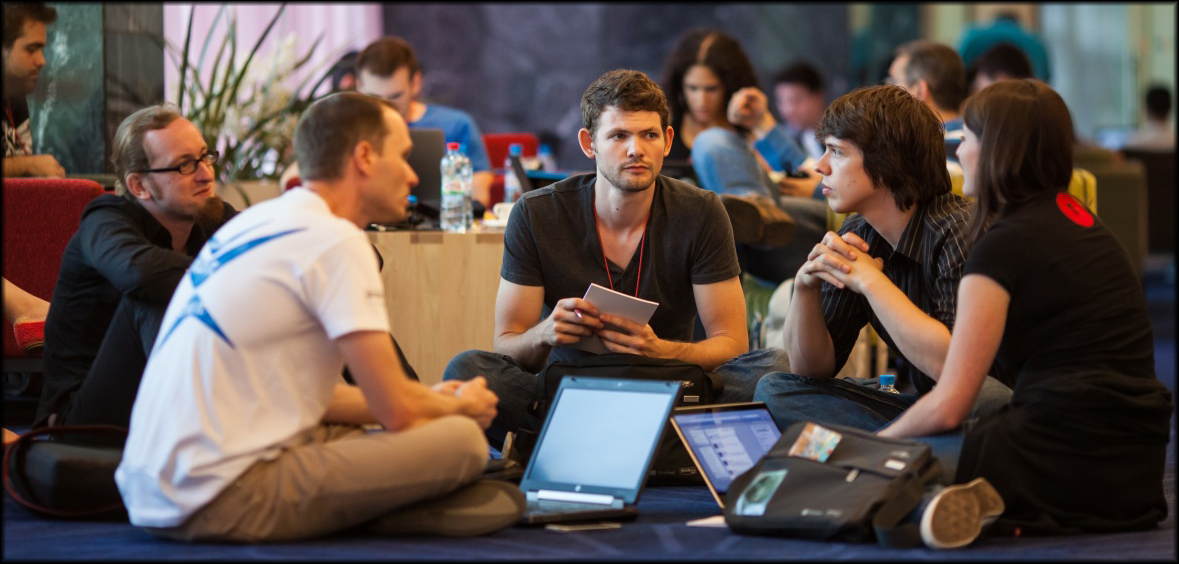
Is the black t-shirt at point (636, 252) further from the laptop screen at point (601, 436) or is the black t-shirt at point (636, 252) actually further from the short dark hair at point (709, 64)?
the short dark hair at point (709, 64)

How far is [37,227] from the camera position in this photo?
3.51 metres

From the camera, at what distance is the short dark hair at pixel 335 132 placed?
84.4 inches

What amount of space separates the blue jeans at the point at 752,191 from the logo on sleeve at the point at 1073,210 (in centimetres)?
186

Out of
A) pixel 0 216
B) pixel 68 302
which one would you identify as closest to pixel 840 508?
pixel 0 216

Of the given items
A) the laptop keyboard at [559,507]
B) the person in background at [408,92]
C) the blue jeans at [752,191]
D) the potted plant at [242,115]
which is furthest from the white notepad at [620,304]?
the person in background at [408,92]

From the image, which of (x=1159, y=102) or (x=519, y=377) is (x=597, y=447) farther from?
(x=1159, y=102)

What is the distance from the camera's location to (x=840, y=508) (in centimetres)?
220

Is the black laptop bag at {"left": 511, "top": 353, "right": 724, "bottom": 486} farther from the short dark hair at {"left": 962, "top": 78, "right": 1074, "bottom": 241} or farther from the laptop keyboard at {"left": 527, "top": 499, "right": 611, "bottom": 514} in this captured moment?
the short dark hair at {"left": 962, "top": 78, "right": 1074, "bottom": 241}

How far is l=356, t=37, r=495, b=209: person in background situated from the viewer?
5.05 meters

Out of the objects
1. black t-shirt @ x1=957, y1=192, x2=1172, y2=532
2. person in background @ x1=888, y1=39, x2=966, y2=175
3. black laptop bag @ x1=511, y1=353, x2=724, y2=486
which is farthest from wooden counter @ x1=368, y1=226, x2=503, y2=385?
person in background @ x1=888, y1=39, x2=966, y2=175

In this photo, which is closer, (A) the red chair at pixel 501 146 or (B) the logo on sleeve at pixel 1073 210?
(B) the logo on sleeve at pixel 1073 210

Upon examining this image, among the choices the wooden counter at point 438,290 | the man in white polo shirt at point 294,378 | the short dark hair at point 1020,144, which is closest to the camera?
the man in white polo shirt at point 294,378

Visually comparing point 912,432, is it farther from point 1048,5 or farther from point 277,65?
point 1048,5

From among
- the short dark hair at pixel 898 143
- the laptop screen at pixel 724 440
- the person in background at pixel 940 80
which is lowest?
the laptop screen at pixel 724 440
